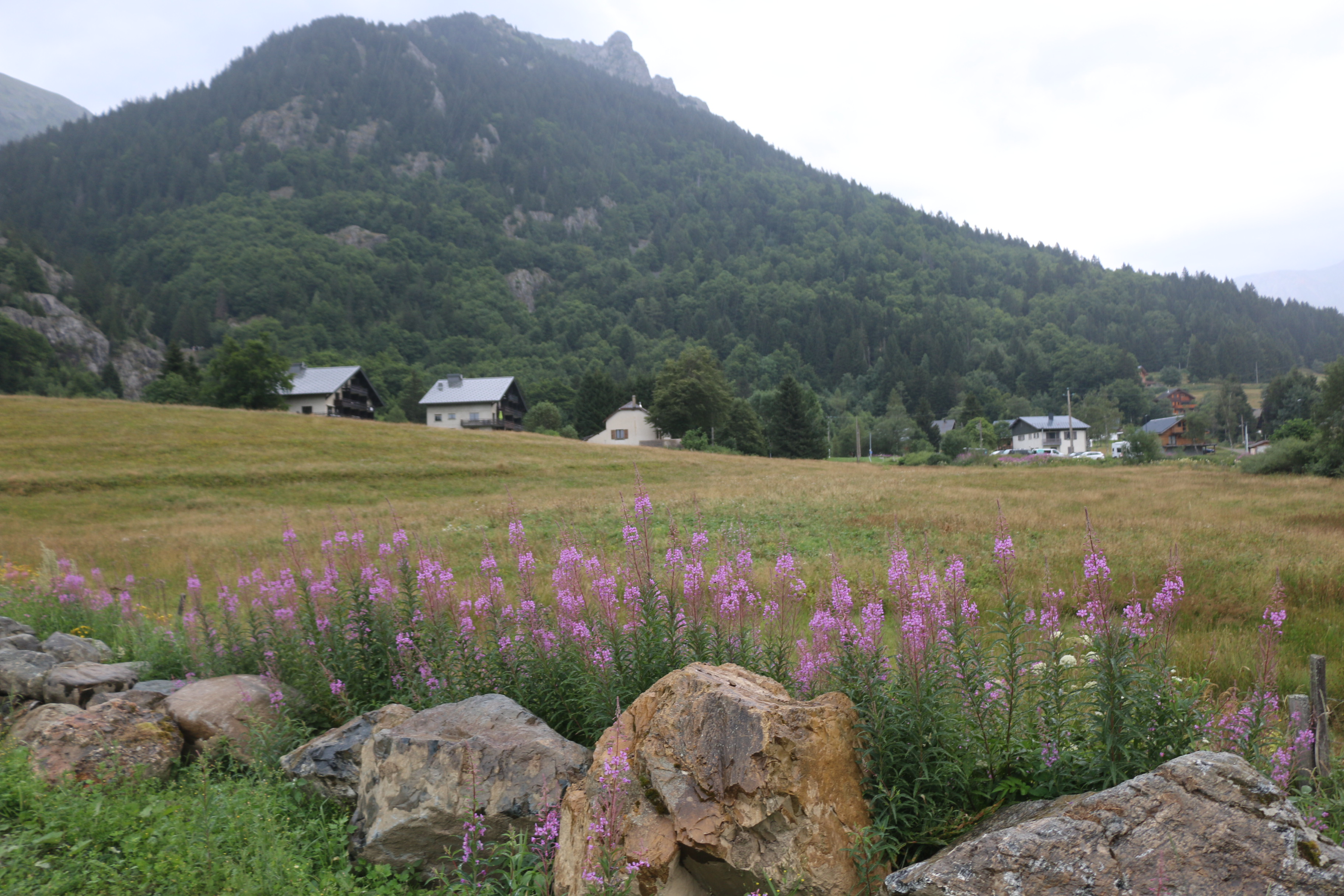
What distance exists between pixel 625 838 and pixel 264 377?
9116 centimetres

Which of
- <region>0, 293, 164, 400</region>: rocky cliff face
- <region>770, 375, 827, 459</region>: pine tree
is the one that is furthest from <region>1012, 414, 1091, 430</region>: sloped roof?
<region>0, 293, 164, 400</region>: rocky cliff face

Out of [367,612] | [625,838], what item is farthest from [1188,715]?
[367,612]

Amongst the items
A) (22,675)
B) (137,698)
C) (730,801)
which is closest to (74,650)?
(22,675)

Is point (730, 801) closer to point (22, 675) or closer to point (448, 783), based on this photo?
point (448, 783)

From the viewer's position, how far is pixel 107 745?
255 inches

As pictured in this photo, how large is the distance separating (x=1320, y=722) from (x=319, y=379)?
351ft

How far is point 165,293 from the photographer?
174250mm

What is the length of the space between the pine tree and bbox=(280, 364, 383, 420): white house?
54592 mm

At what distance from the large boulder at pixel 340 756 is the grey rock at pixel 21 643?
19.9 feet

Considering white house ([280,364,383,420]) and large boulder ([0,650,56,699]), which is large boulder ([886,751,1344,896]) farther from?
white house ([280,364,383,420])

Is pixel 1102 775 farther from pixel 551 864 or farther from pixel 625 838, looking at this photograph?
pixel 551 864

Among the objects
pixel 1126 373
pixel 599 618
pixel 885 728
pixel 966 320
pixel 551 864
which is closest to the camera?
pixel 885 728

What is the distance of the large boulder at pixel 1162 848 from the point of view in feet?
11.0

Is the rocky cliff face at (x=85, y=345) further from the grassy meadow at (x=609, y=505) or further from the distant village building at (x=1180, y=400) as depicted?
the distant village building at (x=1180, y=400)
